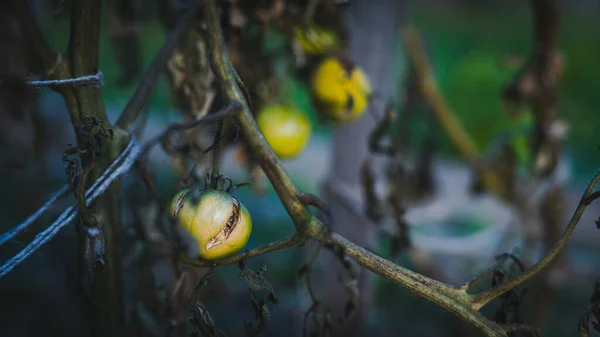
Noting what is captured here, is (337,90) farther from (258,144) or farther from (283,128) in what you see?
(258,144)

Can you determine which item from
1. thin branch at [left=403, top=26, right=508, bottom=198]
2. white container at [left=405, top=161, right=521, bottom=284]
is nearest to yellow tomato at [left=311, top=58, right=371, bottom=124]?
thin branch at [left=403, top=26, right=508, bottom=198]

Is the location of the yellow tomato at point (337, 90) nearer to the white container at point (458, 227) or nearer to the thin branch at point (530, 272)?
the thin branch at point (530, 272)

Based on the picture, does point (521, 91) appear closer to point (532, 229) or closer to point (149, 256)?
point (532, 229)

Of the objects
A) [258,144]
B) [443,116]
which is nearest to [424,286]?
[258,144]

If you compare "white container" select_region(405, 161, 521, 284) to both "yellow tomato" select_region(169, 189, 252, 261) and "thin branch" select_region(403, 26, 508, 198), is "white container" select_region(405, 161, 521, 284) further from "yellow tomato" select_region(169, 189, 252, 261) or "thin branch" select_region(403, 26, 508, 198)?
"yellow tomato" select_region(169, 189, 252, 261)

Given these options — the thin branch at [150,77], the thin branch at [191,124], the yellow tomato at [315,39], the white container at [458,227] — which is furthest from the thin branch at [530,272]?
the white container at [458,227]

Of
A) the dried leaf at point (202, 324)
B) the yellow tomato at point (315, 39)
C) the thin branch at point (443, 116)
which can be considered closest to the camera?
the dried leaf at point (202, 324)

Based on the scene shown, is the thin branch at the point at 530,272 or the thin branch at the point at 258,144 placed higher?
the thin branch at the point at 258,144
